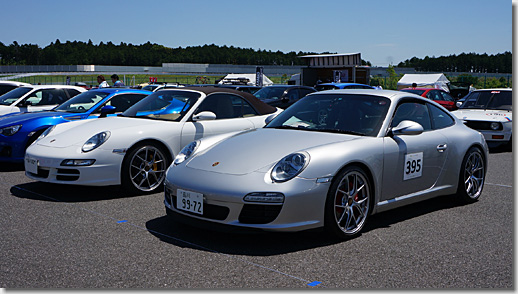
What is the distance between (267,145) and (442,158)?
6.62 feet

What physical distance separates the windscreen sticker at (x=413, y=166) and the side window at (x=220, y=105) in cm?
301

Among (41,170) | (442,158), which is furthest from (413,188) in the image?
(41,170)

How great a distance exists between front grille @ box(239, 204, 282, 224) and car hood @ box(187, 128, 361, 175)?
1.09 ft

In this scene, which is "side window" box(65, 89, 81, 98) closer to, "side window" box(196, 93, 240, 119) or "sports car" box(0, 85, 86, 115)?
"sports car" box(0, 85, 86, 115)

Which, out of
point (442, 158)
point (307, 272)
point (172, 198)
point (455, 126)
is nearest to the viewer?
point (307, 272)

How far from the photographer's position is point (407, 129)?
5355 mm

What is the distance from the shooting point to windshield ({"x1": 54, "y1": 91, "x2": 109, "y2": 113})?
32.1 feet

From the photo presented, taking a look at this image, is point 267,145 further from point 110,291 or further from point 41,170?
point 41,170

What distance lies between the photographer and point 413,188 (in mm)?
5621

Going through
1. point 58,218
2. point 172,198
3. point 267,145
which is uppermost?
point 267,145

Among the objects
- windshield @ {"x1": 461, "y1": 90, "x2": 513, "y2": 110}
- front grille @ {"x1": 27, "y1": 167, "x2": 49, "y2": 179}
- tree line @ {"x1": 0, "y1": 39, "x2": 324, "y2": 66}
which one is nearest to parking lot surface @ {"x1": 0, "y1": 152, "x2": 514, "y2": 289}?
front grille @ {"x1": 27, "y1": 167, "x2": 49, "y2": 179}

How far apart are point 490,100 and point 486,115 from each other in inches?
36.8

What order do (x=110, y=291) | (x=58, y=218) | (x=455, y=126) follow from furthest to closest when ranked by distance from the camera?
1. (x=455, y=126)
2. (x=58, y=218)
3. (x=110, y=291)

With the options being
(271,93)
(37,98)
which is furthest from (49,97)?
(271,93)
